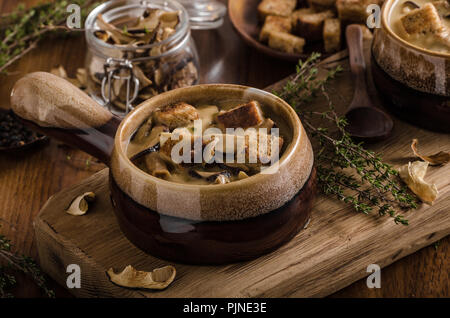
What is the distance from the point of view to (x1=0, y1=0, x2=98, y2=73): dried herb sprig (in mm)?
2043

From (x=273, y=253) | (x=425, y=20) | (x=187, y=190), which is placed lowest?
(x=273, y=253)

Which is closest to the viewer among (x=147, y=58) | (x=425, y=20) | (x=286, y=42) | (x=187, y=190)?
(x=187, y=190)

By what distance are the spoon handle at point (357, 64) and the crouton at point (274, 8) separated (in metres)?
0.34

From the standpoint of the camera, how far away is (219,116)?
1.30m

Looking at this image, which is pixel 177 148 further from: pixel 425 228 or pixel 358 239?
Answer: pixel 425 228

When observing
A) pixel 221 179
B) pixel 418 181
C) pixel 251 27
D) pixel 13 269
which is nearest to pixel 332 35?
Result: pixel 251 27

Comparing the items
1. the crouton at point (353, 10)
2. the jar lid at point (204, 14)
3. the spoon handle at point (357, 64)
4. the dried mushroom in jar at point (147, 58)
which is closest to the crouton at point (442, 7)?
the spoon handle at point (357, 64)

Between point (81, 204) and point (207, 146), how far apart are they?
0.36m

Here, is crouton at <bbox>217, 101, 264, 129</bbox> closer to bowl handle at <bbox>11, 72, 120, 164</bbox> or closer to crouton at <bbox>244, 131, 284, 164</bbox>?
crouton at <bbox>244, 131, 284, 164</bbox>

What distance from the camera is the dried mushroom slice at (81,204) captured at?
53.9 inches

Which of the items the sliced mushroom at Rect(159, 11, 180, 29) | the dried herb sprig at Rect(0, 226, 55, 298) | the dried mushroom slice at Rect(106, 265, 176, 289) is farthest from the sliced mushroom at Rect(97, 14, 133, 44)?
the dried mushroom slice at Rect(106, 265, 176, 289)

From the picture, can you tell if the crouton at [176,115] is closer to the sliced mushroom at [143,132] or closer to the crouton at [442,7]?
the sliced mushroom at [143,132]

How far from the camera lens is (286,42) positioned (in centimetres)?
195

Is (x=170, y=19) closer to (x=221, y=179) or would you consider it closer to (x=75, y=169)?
(x=75, y=169)
